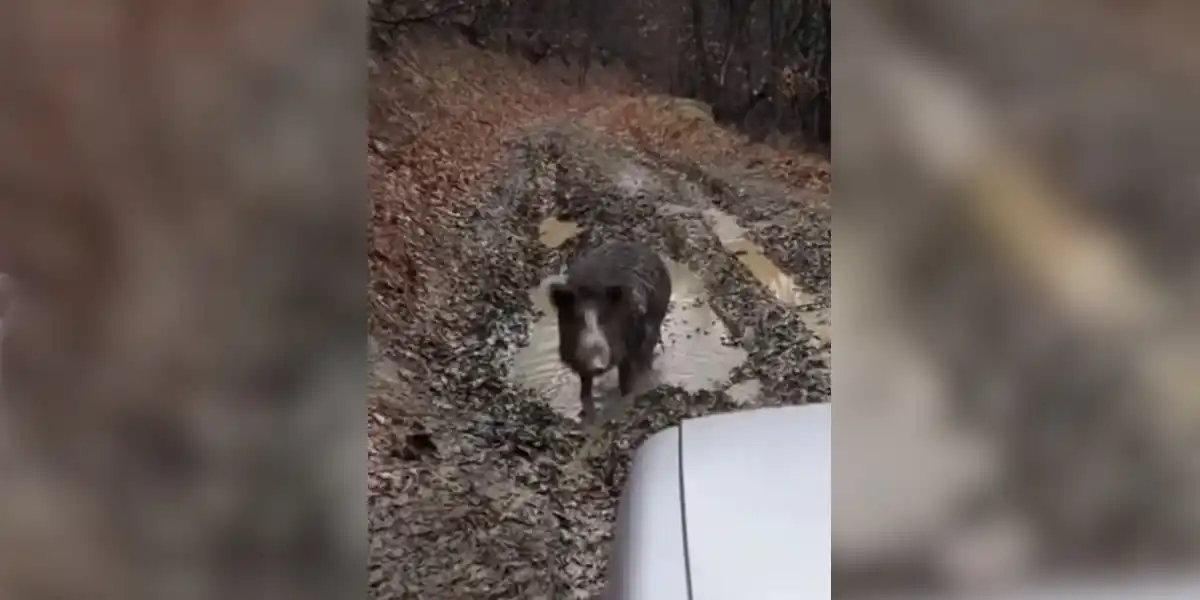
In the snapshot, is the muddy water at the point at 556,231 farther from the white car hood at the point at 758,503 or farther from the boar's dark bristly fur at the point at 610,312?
the white car hood at the point at 758,503

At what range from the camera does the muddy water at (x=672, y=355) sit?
0.95 metres

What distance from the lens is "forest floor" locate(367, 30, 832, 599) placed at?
3.01ft

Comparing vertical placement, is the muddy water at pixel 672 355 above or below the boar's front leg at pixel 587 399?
above

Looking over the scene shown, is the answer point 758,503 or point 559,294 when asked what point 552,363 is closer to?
point 559,294

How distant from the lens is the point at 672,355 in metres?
0.96
